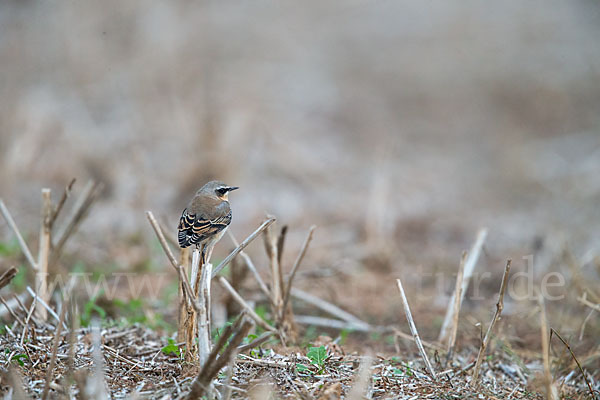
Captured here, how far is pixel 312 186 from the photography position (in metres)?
8.98

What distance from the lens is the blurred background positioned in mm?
7109

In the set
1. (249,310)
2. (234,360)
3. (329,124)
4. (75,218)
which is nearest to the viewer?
(249,310)

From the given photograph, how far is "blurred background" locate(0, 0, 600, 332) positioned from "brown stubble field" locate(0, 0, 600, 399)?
5 centimetres

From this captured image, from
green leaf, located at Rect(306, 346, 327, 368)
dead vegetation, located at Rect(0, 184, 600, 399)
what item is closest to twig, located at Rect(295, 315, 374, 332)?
dead vegetation, located at Rect(0, 184, 600, 399)

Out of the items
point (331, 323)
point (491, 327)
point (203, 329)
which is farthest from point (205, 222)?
point (331, 323)

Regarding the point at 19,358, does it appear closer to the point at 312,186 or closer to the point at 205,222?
the point at 205,222

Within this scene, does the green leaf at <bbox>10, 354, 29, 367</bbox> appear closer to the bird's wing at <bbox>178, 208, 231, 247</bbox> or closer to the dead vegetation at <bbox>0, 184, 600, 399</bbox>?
the dead vegetation at <bbox>0, 184, 600, 399</bbox>

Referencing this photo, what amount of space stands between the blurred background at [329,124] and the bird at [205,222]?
152 centimetres

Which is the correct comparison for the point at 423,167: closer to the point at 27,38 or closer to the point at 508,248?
the point at 508,248

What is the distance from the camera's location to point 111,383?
291 centimetres

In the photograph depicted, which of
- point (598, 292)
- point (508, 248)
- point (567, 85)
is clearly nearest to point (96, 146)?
point (508, 248)

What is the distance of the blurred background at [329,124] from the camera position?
711 cm

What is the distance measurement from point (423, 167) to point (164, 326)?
7216 millimetres

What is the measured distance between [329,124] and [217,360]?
31.0 feet
